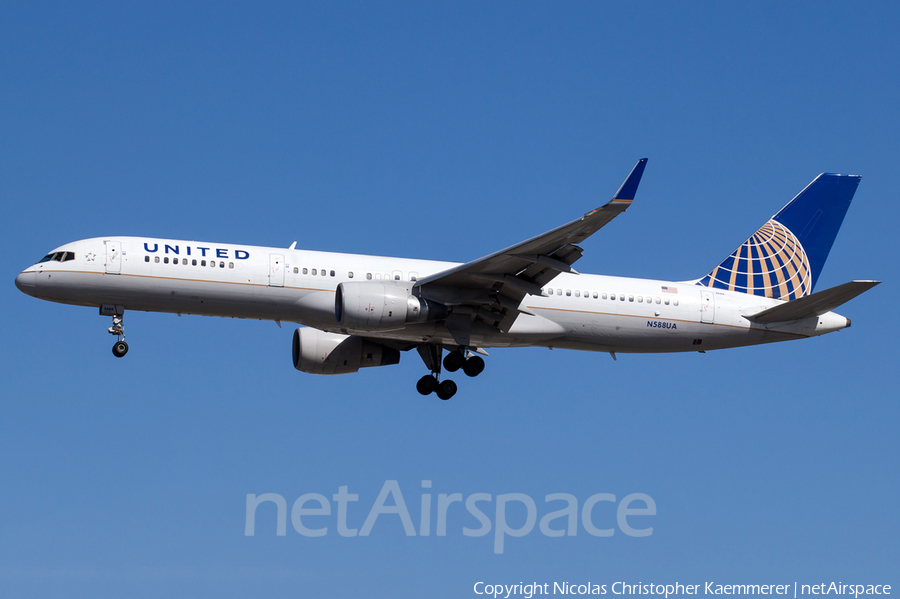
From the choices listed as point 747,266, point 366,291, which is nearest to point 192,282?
point 366,291

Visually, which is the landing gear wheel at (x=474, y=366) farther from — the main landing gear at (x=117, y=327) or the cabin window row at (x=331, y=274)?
the main landing gear at (x=117, y=327)

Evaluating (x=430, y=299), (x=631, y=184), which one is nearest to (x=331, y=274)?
(x=430, y=299)

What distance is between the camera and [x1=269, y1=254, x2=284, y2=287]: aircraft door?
29953mm

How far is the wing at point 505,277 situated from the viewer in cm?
2688

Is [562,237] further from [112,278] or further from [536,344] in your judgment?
[112,278]

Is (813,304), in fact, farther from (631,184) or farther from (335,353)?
(335,353)

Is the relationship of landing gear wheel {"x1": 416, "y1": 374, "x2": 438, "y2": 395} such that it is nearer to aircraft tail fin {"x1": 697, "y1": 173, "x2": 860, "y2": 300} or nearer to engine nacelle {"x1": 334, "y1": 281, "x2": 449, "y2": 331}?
engine nacelle {"x1": 334, "y1": 281, "x2": 449, "y2": 331}

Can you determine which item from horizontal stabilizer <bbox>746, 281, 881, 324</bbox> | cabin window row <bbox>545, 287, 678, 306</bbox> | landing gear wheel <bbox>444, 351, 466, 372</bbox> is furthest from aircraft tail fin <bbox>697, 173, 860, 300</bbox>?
landing gear wheel <bbox>444, 351, 466, 372</bbox>

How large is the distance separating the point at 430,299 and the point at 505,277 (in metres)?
2.28

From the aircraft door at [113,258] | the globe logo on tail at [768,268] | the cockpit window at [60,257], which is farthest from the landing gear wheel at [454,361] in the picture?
the cockpit window at [60,257]

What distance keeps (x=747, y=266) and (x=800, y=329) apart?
3442 millimetres

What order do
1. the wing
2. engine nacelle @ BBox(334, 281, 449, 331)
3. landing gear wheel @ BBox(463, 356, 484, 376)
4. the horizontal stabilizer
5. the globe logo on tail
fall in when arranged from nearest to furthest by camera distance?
the wing, engine nacelle @ BBox(334, 281, 449, 331), the horizontal stabilizer, landing gear wheel @ BBox(463, 356, 484, 376), the globe logo on tail

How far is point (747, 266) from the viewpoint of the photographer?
3603cm

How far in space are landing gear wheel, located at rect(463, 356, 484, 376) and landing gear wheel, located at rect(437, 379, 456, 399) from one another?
1004 millimetres
